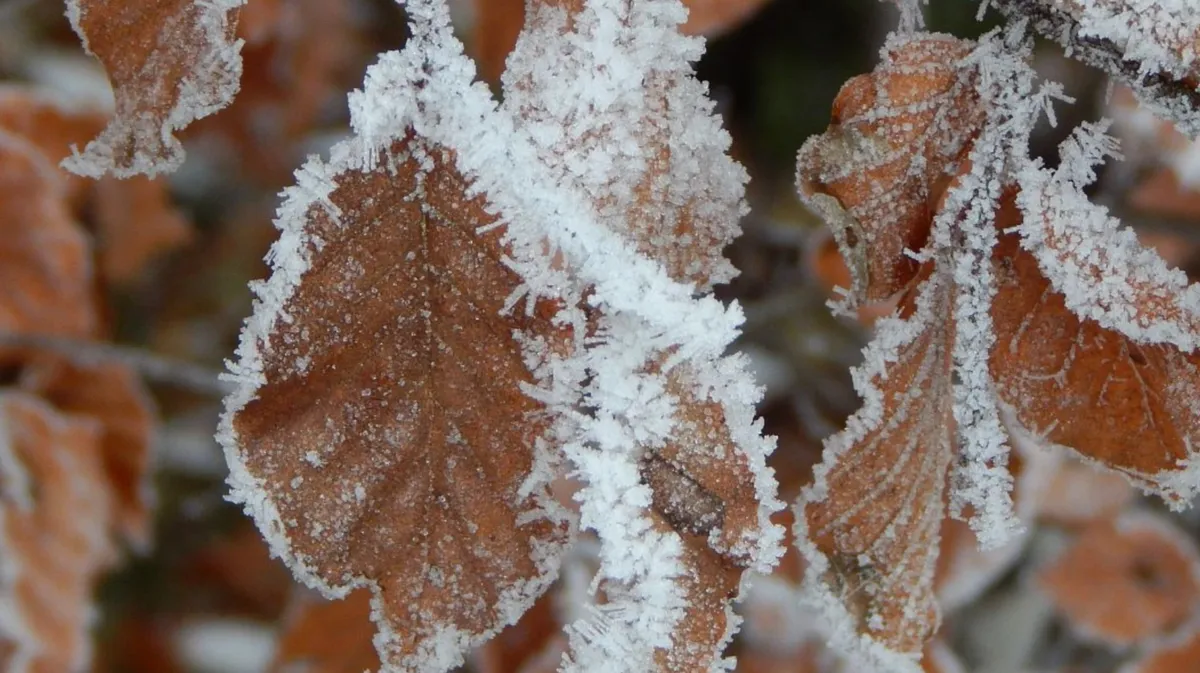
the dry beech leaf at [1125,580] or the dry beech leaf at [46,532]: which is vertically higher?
the dry beech leaf at [46,532]

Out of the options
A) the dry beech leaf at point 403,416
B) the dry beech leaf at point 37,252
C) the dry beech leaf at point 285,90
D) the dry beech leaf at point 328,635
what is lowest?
the dry beech leaf at point 403,416

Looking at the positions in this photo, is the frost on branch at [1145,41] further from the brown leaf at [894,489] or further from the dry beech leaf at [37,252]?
the dry beech leaf at [37,252]

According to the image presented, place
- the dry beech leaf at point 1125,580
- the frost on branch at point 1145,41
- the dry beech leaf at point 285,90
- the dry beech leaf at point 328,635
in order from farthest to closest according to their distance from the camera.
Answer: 1. the dry beech leaf at point 285,90
2. the dry beech leaf at point 1125,580
3. the dry beech leaf at point 328,635
4. the frost on branch at point 1145,41

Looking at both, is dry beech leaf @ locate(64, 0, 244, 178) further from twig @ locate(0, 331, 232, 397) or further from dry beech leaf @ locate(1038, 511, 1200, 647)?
dry beech leaf @ locate(1038, 511, 1200, 647)

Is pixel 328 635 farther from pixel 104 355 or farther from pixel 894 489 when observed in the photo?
pixel 894 489

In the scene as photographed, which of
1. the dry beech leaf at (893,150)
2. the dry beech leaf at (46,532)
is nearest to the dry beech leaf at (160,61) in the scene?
the dry beech leaf at (893,150)

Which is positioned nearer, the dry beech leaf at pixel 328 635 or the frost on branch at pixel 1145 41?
the frost on branch at pixel 1145 41

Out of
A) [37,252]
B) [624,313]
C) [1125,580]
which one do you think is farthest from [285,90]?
[1125,580]
